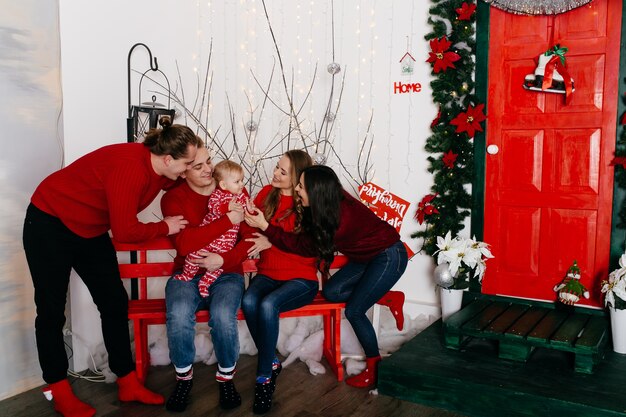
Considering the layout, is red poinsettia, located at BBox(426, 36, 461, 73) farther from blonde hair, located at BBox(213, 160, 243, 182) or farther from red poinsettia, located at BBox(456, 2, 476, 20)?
blonde hair, located at BBox(213, 160, 243, 182)

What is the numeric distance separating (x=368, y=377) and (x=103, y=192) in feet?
5.31

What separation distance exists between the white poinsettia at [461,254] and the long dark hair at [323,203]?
0.83 m

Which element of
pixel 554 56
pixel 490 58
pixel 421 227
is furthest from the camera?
pixel 421 227

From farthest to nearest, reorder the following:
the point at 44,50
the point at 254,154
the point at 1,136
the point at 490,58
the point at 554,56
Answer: the point at 254,154, the point at 490,58, the point at 554,56, the point at 44,50, the point at 1,136

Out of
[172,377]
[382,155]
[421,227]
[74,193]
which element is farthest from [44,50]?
[421,227]

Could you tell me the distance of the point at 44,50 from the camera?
9.48 ft

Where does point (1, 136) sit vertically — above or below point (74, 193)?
above

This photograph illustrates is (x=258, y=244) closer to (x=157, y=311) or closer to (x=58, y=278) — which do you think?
(x=157, y=311)

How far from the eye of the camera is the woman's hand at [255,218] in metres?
2.79

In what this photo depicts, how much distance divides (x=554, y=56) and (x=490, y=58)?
0.38 meters

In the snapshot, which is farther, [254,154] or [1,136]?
[254,154]

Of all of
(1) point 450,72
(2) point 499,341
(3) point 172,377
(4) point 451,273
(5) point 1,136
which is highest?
(1) point 450,72

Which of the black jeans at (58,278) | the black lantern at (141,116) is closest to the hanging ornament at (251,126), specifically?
the black lantern at (141,116)

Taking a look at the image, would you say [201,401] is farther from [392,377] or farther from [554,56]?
[554,56]
